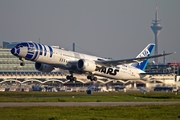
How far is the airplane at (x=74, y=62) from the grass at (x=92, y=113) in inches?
908

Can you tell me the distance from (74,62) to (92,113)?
3128cm

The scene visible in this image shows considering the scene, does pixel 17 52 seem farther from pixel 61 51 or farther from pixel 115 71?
pixel 115 71

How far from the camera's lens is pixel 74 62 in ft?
245

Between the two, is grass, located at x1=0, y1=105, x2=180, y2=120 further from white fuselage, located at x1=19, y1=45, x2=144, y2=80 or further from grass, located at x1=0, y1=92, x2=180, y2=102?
white fuselage, located at x1=19, y1=45, x2=144, y2=80

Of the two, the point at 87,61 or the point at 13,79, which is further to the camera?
the point at 13,79

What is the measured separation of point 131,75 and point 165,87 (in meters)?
29.2

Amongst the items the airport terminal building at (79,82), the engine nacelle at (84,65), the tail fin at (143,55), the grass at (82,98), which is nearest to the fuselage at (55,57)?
the engine nacelle at (84,65)

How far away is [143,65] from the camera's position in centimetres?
9319

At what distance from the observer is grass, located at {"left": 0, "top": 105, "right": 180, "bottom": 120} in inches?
1565

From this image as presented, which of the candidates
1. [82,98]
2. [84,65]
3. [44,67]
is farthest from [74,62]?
[82,98]

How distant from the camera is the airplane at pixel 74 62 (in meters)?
69.6

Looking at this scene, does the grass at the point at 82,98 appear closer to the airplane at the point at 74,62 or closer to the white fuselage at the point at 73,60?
the airplane at the point at 74,62

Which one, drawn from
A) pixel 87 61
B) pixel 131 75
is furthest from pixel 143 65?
pixel 87 61

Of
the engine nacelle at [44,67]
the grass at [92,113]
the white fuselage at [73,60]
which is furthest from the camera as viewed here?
the engine nacelle at [44,67]
